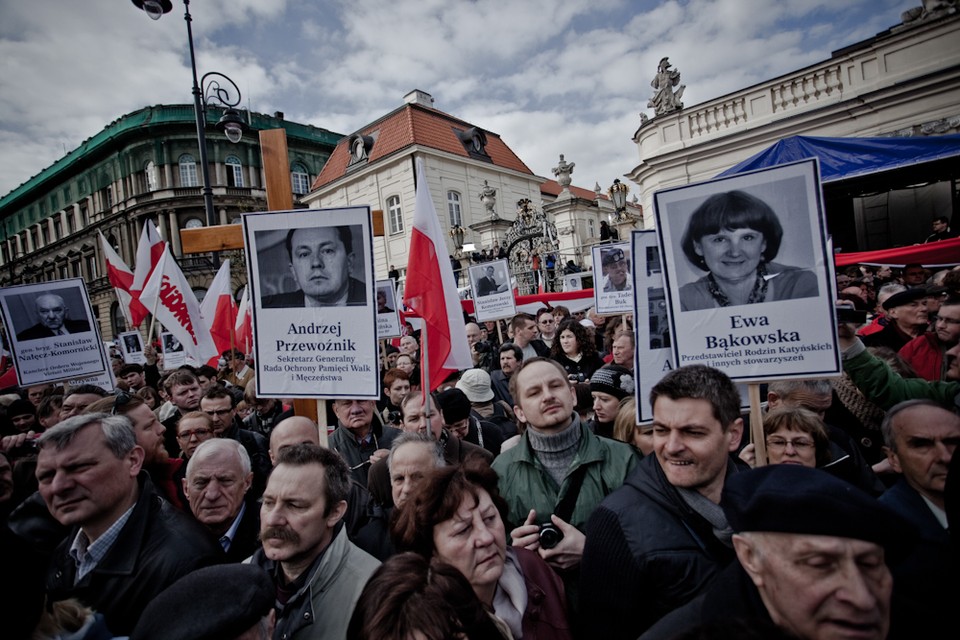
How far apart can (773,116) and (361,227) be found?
1331 centimetres

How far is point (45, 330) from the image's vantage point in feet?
16.4

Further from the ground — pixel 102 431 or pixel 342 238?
pixel 342 238

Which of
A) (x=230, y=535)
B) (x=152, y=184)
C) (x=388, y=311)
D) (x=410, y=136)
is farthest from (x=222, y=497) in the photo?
(x=152, y=184)

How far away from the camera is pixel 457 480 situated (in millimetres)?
1964

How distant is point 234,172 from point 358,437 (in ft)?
146

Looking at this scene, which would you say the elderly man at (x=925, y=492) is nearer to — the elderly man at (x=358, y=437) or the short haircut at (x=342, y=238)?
the elderly man at (x=358, y=437)

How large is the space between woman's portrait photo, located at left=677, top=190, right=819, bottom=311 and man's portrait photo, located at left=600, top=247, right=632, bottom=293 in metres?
4.27

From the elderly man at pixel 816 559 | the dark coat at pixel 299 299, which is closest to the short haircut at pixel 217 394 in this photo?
the dark coat at pixel 299 299

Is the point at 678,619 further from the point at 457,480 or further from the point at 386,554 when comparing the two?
the point at 386,554

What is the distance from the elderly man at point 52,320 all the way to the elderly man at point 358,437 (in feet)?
11.2

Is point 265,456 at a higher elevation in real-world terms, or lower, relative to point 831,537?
lower

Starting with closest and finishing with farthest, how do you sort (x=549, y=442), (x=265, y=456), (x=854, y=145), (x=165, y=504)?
(x=165, y=504) → (x=549, y=442) → (x=265, y=456) → (x=854, y=145)

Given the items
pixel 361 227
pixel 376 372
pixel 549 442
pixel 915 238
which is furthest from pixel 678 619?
pixel 915 238

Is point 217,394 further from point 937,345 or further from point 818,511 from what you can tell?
point 937,345
